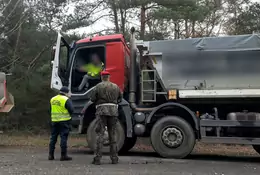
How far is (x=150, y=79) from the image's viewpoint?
984cm

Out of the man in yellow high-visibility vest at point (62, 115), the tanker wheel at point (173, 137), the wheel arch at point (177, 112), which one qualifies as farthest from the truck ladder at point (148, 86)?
the man in yellow high-visibility vest at point (62, 115)

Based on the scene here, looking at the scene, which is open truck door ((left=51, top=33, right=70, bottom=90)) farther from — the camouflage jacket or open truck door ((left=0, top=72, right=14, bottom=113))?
open truck door ((left=0, top=72, right=14, bottom=113))

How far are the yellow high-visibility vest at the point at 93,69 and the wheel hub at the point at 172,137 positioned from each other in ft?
7.49

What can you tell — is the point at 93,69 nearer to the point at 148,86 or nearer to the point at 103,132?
the point at 148,86

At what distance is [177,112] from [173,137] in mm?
676

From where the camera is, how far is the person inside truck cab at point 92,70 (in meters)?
10.3

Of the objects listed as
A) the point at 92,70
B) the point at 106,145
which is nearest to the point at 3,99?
the point at 92,70

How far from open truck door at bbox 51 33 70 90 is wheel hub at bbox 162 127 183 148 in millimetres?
2947

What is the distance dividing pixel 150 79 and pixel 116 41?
50.9 inches

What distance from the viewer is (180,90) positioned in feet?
31.4

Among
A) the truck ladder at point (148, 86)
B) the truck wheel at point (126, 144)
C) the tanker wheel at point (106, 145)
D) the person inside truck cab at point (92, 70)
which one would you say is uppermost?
the person inside truck cab at point (92, 70)

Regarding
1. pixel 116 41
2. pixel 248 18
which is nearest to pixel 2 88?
pixel 116 41

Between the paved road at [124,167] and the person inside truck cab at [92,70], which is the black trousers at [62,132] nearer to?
the paved road at [124,167]

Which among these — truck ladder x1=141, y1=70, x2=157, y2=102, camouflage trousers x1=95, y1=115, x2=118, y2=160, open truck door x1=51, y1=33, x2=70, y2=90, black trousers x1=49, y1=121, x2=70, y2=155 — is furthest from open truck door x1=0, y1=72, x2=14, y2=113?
camouflage trousers x1=95, y1=115, x2=118, y2=160
